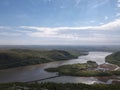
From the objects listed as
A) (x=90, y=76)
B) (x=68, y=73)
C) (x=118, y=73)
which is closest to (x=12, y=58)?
(x=68, y=73)

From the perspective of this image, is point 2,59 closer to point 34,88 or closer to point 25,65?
point 25,65

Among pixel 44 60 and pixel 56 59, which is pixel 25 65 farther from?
pixel 56 59

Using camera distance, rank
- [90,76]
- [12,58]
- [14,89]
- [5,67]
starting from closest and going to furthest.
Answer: [14,89] < [90,76] < [5,67] < [12,58]

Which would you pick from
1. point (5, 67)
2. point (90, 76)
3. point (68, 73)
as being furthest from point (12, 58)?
point (90, 76)

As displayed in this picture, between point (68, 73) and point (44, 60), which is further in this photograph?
point (44, 60)

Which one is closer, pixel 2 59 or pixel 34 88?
pixel 34 88

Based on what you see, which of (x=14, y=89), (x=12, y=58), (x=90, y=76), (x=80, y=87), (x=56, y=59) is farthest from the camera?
(x=56, y=59)

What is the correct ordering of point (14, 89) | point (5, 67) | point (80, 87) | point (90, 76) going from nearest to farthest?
point (14, 89) → point (80, 87) → point (90, 76) → point (5, 67)

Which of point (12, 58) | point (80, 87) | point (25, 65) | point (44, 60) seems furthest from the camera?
point (44, 60)
